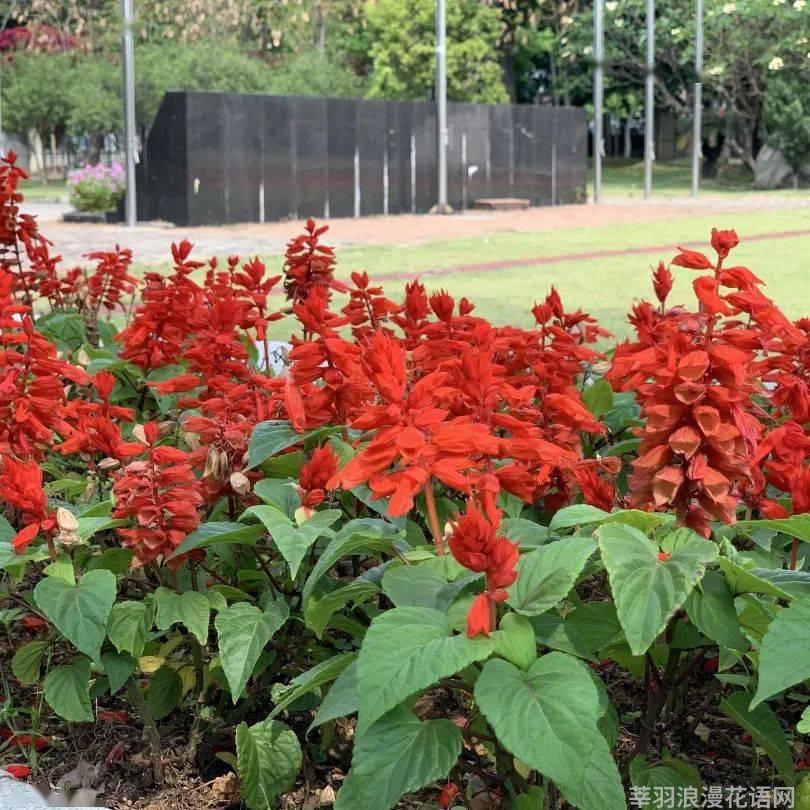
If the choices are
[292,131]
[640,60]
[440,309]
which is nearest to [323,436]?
[440,309]

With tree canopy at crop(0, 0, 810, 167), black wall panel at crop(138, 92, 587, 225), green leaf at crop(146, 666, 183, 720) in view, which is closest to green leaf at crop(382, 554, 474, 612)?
green leaf at crop(146, 666, 183, 720)

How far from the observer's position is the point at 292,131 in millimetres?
22016

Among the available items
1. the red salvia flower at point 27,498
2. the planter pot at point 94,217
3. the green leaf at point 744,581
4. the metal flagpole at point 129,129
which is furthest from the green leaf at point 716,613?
the planter pot at point 94,217

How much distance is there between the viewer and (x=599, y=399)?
3037mm

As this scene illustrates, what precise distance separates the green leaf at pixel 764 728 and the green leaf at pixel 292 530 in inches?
25.8

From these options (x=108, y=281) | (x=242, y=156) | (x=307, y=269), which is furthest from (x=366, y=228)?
(x=307, y=269)

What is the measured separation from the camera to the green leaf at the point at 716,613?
5.98ft

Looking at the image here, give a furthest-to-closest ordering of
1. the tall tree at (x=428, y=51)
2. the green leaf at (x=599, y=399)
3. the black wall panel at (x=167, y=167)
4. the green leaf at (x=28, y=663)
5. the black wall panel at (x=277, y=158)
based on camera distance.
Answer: the tall tree at (x=428, y=51)
the black wall panel at (x=277, y=158)
the black wall panel at (x=167, y=167)
the green leaf at (x=599, y=399)
the green leaf at (x=28, y=663)

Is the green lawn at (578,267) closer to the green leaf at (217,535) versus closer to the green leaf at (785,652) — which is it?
the green leaf at (217,535)

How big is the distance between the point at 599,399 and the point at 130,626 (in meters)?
1.24

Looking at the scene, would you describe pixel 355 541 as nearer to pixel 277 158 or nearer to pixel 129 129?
pixel 129 129

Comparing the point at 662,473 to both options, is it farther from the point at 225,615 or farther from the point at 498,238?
the point at 498,238

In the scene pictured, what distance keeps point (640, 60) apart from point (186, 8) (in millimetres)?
A: 14022

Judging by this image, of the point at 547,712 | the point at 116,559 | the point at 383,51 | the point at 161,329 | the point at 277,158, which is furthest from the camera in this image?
the point at 383,51
